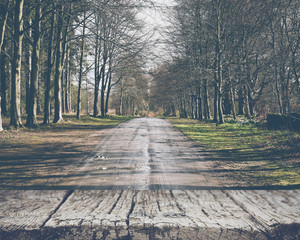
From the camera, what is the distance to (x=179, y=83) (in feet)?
106

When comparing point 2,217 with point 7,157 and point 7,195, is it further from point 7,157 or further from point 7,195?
point 7,157

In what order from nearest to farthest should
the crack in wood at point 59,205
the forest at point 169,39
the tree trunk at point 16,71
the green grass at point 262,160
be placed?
the crack in wood at point 59,205 → the green grass at point 262,160 → the forest at point 169,39 → the tree trunk at point 16,71

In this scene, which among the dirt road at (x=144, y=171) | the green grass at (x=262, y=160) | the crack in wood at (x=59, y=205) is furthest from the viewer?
the green grass at (x=262, y=160)

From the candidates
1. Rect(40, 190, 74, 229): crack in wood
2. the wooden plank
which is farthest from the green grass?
the wooden plank

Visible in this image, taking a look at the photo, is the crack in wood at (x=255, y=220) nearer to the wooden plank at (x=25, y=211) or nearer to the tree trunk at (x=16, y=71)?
the wooden plank at (x=25, y=211)

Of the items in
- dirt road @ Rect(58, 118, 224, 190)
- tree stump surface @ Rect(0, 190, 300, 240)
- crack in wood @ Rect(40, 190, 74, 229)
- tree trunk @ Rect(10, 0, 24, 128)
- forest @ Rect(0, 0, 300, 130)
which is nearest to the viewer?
tree stump surface @ Rect(0, 190, 300, 240)

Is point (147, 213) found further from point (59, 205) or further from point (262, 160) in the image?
point (262, 160)

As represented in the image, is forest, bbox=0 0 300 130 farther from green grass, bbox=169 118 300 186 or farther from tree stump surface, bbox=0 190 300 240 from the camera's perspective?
tree stump surface, bbox=0 190 300 240

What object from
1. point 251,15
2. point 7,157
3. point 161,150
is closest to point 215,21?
point 251,15

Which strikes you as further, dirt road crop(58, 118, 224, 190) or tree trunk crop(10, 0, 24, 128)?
tree trunk crop(10, 0, 24, 128)

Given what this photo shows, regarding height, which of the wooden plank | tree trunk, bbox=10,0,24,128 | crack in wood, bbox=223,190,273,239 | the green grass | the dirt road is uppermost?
tree trunk, bbox=10,0,24,128

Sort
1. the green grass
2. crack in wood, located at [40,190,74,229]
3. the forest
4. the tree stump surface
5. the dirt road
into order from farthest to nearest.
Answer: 1. the forest
2. the green grass
3. the dirt road
4. crack in wood, located at [40,190,74,229]
5. the tree stump surface

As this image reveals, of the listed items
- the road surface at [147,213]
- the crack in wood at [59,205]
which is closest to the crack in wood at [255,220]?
the road surface at [147,213]

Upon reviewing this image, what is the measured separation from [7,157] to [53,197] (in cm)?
436
